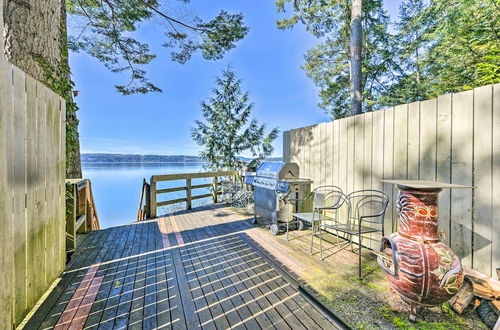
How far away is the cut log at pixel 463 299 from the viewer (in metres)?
1.68

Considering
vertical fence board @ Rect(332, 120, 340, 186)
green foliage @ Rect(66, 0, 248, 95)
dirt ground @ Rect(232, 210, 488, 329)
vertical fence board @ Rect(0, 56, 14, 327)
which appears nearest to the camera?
vertical fence board @ Rect(0, 56, 14, 327)

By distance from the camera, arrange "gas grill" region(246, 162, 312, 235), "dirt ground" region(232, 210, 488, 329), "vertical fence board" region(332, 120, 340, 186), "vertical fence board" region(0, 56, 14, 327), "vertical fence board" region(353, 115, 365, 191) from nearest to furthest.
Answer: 1. "vertical fence board" region(0, 56, 14, 327)
2. "dirt ground" region(232, 210, 488, 329)
3. "vertical fence board" region(353, 115, 365, 191)
4. "vertical fence board" region(332, 120, 340, 186)
5. "gas grill" region(246, 162, 312, 235)

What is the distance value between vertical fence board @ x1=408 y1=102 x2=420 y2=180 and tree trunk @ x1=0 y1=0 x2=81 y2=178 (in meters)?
4.48

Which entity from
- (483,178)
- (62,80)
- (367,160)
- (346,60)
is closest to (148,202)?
(62,80)

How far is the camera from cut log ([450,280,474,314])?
1.68m

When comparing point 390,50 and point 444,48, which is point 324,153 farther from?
point 390,50

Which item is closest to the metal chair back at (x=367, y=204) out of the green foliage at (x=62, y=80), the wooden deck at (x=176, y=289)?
the wooden deck at (x=176, y=289)

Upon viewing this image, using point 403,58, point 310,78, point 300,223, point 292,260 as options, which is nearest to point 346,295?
point 292,260

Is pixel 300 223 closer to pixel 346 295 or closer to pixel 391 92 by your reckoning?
pixel 346 295

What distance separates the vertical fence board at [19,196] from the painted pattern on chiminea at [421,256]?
291 centimetres

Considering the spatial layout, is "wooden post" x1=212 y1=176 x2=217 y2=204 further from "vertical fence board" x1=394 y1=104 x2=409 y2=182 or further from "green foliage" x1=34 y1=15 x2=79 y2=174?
"vertical fence board" x1=394 y1=104 x2=409 y2=182

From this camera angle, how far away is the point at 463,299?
172cm

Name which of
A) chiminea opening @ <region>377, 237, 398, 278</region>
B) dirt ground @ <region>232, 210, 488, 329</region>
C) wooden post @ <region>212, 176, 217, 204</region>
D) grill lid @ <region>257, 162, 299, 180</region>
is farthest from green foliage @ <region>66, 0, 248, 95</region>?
chiminea opening @ <region>377, 237, 398, 278</region>

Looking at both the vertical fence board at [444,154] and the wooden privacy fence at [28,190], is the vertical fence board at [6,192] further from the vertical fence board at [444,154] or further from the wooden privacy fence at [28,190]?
the vertical fence board at [444,154]
